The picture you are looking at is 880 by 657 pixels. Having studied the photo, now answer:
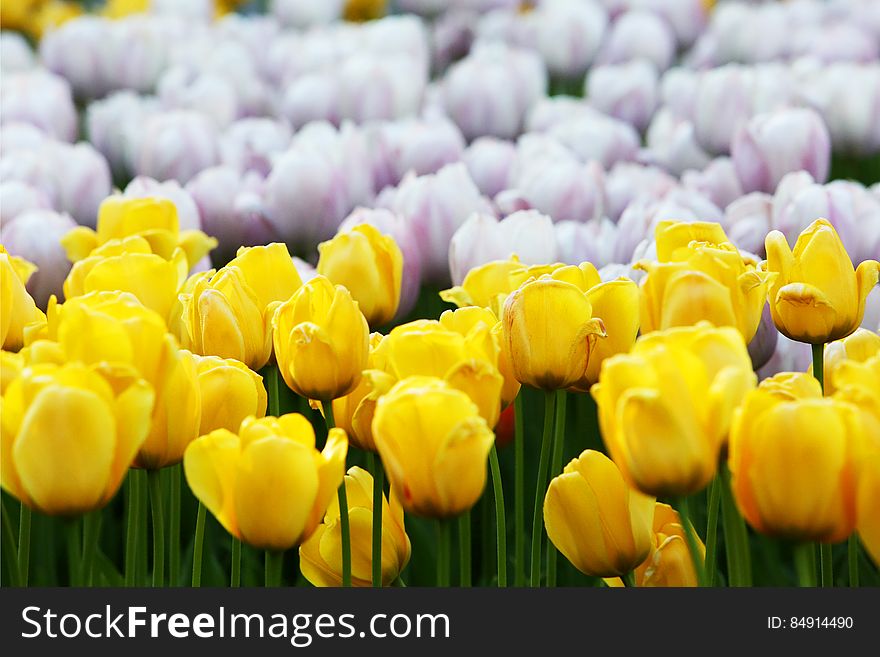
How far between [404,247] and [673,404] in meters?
0.65

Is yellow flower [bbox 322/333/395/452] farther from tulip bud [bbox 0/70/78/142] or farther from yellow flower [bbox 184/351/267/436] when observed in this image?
tulip bud [bbox 0/70/78/142]

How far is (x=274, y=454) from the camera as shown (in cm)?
60

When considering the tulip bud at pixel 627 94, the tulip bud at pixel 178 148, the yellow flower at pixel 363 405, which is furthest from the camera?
the tulip bud at pixel 627 94

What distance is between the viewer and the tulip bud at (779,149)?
1404 mm

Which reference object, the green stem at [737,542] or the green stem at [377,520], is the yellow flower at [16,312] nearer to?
the green stem at [377,520]

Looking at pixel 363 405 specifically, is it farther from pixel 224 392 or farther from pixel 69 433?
pixel 69 433

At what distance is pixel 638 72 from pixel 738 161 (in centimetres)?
60

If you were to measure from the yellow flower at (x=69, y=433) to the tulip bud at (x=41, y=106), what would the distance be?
1.26m

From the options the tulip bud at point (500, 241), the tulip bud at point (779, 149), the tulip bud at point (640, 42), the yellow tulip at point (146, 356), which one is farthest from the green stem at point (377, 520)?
the tulip bud at point (640, 42)

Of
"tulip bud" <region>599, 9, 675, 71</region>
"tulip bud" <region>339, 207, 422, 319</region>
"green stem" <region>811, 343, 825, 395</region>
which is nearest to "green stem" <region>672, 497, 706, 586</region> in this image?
"green stem" <region>811, 343, 825, 395</region>

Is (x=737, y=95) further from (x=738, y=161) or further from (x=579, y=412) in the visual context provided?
(x=579, y=412)

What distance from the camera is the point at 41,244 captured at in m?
→ 1.22

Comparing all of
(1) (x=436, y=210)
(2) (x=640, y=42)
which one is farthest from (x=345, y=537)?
(2) (x=640, y=42)

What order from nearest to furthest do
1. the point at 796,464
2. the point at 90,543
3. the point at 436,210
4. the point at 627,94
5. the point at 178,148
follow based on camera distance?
the point at 796,464
the point at 90,543
the point at 436,210
the point at 178,148
the point at 627,94
